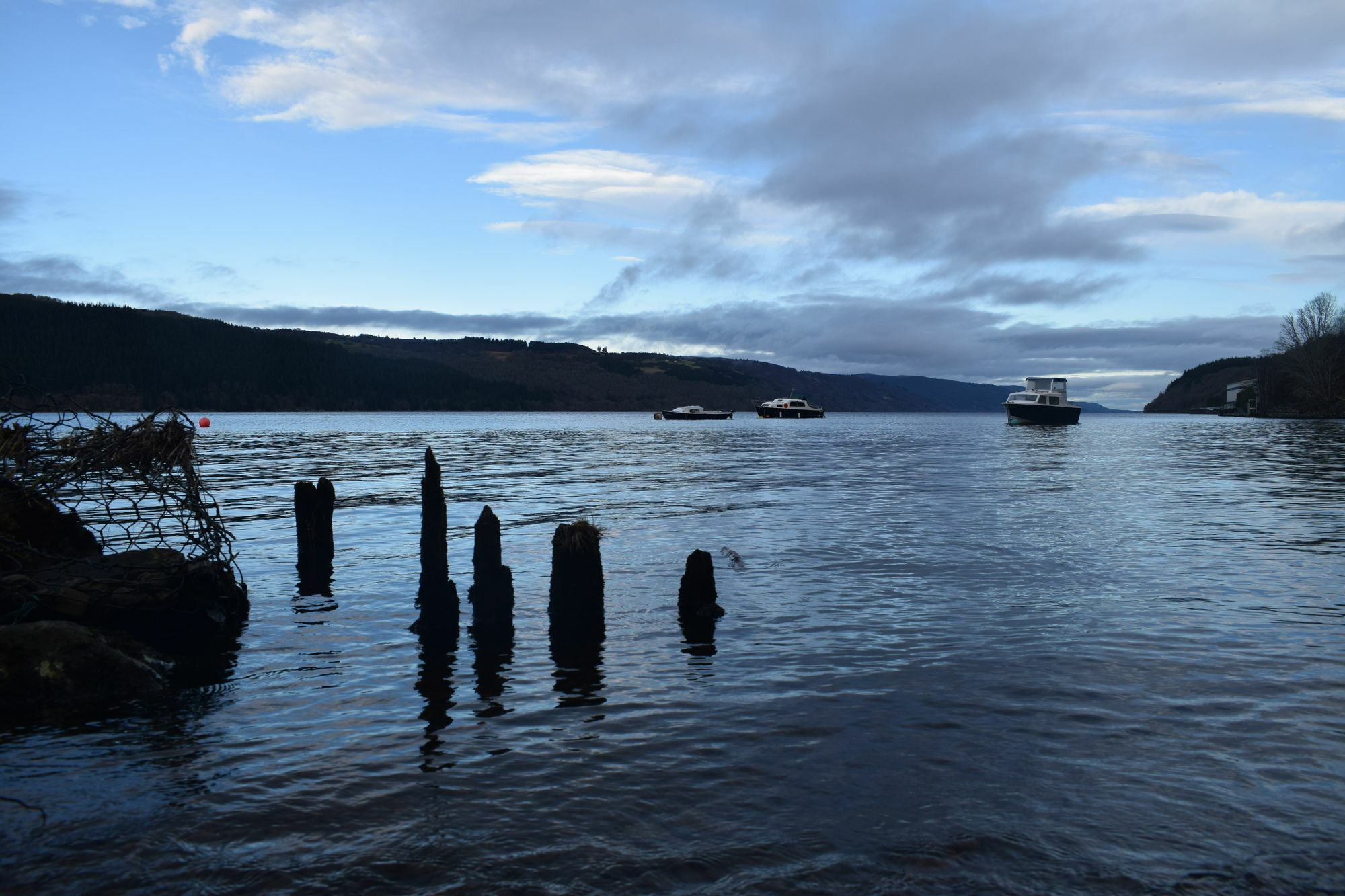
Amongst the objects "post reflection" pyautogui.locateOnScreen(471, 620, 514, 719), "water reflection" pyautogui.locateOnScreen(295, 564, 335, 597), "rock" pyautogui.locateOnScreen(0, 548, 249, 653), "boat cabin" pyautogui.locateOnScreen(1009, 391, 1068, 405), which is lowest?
"post reflection" pyautogui.locateOnScreen(471, 620, 514, 719)

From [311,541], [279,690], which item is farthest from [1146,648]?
[311,541]

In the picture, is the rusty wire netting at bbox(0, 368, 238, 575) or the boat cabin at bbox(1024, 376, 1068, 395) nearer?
the rusty wire netting at bbox(0, 368, 238, 575)

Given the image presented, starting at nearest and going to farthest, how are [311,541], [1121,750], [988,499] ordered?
[1121,750], [311,541], [988,499]

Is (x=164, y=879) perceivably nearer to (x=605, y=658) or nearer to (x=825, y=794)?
(x=825, y=794)

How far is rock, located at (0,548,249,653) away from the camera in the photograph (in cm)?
1191

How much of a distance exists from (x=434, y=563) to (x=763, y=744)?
7000mm

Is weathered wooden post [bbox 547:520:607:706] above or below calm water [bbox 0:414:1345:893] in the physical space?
above

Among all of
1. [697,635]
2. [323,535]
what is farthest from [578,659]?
[323,535]

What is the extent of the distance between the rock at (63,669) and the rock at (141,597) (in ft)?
4.85

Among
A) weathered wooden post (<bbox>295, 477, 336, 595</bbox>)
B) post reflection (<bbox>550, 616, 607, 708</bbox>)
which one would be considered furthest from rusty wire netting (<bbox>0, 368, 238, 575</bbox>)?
post reflection (<bbox>550, 616, 607, 708</bbox>)

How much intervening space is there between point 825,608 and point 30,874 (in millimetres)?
11404

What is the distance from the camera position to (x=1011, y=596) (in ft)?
51.6

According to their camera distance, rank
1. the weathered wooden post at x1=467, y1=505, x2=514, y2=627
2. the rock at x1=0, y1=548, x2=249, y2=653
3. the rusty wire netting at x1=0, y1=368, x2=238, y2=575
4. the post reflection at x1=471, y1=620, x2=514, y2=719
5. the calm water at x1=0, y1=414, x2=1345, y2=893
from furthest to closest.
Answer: the weathered wooden post at x1=467, y1=505, x2=514, y2=627 → the rusty wire netting at x1=0, y1=368, x2=238, y2=575 → the rock at x1=0, y1=548, x2=249, y2=653 → the post reflection at x1=471, y1=620, x2=514, y2=719 → the calm water at x1=0, y1=414, x2=1345, y2=893

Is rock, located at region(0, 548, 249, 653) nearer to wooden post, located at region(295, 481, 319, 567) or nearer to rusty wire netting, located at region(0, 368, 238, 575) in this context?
rusty wire netting, located at region(0, 368, 238, 575)
